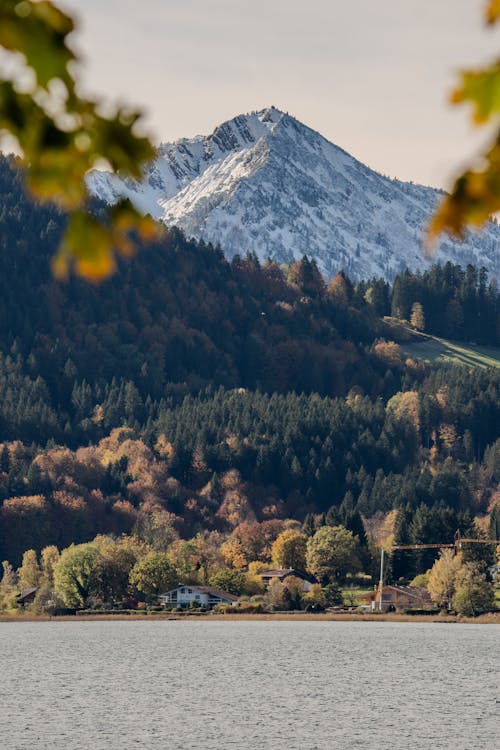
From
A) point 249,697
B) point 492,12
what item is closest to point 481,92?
point 492,12

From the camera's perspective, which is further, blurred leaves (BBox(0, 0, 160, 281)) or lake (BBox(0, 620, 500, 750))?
lake (BBox(0, 620, 500, 750))

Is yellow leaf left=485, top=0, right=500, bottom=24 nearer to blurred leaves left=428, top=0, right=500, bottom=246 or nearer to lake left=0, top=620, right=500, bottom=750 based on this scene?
blurred leaves left=428, top=0, right=500, bottom=246

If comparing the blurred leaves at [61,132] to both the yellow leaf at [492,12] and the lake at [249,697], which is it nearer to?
the yellow leaf at [492,12]

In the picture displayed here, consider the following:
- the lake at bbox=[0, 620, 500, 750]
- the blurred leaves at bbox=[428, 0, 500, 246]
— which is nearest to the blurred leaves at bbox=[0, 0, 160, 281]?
the blurred leaves at bbox=[428, 0, 500, 246]

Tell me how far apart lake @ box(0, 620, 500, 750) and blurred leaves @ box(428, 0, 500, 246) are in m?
80.5

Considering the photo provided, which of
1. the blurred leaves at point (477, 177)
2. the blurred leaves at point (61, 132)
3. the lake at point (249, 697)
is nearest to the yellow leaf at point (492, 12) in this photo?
the blurred leaves at point (477, 177)

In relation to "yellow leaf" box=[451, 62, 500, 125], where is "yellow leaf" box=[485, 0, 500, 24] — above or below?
above

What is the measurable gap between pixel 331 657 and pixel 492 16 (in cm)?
16968

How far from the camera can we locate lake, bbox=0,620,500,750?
89.6 m

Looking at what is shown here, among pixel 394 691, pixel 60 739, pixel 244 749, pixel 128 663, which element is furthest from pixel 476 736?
pixel 128 663

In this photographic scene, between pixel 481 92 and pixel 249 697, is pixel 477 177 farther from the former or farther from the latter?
pixel 249 697

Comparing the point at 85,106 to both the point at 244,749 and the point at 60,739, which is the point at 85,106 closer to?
the point at 244,749

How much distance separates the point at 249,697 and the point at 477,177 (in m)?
118

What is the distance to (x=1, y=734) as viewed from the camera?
91.7 metres
